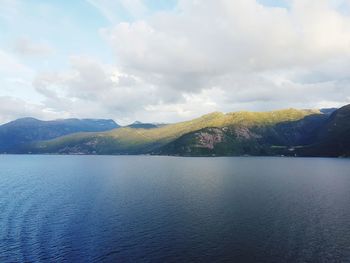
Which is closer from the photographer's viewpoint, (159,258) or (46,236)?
(159,258)

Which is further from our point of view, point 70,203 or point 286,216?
point 70,203

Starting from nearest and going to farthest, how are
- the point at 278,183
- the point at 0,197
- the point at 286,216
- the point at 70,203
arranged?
1. the point at 286,216
2. the point at 70,203
3. the point at 0,197
4. the point at 278,183

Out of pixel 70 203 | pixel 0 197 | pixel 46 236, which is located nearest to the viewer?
pixel 46 236

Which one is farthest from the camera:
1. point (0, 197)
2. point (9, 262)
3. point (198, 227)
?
point (0, 197)

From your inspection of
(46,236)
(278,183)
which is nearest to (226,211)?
(46,236)

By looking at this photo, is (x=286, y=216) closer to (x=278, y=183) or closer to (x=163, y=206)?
(x=163, y=206)

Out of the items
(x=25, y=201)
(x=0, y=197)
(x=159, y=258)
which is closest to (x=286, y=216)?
(x=159, y=258)

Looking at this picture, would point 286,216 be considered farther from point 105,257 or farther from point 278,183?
point 278,183

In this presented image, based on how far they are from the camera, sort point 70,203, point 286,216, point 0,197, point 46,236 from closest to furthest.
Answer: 1. point 46,236
2. point 286,216
3. point 70,203
4. point 0,197

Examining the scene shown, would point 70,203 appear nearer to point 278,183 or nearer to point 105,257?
point 105,257
